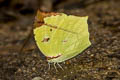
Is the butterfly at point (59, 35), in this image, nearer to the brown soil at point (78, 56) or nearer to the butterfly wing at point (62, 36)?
the butterfly wing at point (62, 36)

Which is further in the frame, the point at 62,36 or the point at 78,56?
the point at 78,56

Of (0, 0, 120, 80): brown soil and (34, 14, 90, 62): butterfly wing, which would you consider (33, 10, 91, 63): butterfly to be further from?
(0, 0, 120, 80): brown soil

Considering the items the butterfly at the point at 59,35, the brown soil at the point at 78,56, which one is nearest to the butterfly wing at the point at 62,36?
the butterfly at the point at 59,35

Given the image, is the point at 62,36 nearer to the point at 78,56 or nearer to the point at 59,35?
the point at 59,35

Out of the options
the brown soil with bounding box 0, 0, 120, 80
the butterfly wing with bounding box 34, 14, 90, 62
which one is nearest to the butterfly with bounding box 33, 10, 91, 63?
the butterfly wing with bounding box 34, 14, 90, 62

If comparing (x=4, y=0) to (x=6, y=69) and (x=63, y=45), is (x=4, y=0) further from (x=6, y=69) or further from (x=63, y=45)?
(x=63, y=45)

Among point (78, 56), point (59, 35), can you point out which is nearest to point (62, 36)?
point (59, 35)

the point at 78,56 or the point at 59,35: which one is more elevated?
the point at 59,35

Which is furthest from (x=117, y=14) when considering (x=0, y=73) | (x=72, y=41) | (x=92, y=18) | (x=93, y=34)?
(x=0, y=73)
